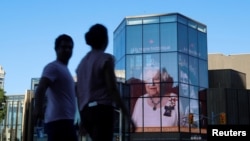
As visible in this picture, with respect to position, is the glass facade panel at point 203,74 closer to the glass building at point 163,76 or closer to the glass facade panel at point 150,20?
the glass building at point 163,76

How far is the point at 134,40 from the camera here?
48656 mm

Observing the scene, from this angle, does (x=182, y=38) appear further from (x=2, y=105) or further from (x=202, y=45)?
(x=2, y=105)

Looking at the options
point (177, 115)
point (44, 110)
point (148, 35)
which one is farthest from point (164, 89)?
point (44, 110)

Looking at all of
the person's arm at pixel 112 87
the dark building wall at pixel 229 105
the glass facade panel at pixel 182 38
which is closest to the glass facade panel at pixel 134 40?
the glass facade panel at pixel 182 38

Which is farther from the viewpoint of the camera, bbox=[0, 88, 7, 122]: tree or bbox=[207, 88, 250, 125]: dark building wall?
bbox=[207, 88, 250, 125]: dark building wall

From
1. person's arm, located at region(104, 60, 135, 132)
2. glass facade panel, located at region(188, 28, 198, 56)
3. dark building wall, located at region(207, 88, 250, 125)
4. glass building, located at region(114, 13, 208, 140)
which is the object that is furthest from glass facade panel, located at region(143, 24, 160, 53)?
person's arm, located at region(104, 60, 135, 132)

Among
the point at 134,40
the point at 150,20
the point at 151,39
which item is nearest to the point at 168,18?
the point at 150,20

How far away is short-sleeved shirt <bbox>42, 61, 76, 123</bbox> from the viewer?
5109 mm

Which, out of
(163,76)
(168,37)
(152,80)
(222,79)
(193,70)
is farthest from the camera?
(222,79)

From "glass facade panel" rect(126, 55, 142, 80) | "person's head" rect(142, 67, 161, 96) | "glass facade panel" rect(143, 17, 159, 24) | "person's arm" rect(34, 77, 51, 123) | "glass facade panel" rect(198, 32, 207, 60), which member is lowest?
"person's arm" rect(34, 77, 51, 123)

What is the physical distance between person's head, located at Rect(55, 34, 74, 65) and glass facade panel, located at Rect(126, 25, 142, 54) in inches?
1695

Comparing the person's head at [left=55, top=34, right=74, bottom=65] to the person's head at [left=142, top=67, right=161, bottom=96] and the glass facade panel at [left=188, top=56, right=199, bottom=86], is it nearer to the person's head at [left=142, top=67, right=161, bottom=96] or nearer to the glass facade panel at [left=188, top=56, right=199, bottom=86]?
the person's head at [left=142, top=67, right=161, bottom=96]

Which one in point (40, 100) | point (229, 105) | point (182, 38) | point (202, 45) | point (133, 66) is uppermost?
point (182, 38)

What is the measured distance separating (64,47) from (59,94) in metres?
0.57
